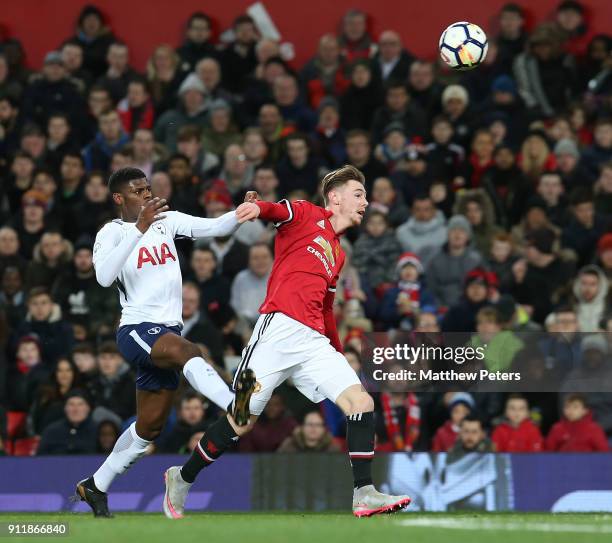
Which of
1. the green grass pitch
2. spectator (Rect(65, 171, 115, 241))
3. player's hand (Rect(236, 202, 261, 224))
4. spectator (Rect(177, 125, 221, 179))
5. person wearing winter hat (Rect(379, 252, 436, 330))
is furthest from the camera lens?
spectator (Rect(177, 125, 221, 179))

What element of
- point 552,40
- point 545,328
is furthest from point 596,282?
point 552,40

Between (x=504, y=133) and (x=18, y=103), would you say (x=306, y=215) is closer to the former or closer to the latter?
(x=504, y=133)

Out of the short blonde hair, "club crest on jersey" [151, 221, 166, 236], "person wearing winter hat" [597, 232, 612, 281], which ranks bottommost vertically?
"club crest on jersey" [151, 221, 166, 236]

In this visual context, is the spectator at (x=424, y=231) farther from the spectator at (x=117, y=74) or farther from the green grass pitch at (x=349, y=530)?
the green grass pitch at (x=349, y=530)

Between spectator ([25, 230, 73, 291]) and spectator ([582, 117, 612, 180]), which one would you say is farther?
spectator ([582, 117, 612, 180])

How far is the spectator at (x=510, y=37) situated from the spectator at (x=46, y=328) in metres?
5.96

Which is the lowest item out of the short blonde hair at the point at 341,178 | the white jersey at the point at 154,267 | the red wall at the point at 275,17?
the white jersey at the point at 154,267

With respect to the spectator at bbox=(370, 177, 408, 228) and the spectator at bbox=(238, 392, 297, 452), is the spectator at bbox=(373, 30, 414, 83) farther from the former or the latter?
the spectator at bbox=(238, 392, 297, 452)

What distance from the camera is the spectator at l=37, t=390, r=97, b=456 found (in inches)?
501

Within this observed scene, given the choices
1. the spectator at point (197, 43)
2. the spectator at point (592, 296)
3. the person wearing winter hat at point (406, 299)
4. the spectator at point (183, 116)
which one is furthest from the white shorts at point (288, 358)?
the spectator at point (197, 43)

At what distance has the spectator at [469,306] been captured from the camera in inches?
531

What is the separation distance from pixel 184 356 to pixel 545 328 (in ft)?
16.0

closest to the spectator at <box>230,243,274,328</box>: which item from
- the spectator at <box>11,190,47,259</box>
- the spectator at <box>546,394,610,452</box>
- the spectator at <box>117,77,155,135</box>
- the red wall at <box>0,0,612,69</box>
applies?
the spectator at <box>11,190,47,259</box>

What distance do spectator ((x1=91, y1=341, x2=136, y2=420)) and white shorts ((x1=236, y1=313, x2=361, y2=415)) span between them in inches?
153
